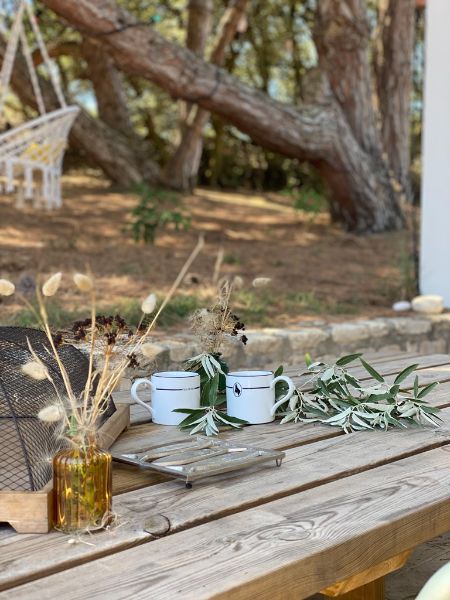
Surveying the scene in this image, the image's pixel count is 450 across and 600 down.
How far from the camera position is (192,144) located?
27.4 ft

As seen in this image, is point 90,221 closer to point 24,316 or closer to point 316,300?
point 316,300

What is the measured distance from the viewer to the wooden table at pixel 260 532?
1086 mm

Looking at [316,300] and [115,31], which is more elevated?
[115,31]

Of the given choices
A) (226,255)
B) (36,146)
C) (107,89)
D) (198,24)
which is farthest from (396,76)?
(36,146)

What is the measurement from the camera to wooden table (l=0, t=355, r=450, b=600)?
1.09 meters

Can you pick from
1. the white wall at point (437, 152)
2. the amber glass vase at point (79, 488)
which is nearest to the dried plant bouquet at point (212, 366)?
the amber glass vase at point (79, 488)

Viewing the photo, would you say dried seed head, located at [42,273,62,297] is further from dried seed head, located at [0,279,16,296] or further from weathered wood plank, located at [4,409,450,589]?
weathered wood plank, located at [4,409,450,589]

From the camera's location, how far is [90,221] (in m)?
6.84

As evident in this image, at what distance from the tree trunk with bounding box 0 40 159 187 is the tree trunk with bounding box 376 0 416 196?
6.88 feet

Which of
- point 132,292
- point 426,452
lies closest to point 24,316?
point 132,292

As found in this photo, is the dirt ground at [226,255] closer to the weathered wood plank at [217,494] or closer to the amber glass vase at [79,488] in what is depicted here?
the weathered wood plank at [217,494]

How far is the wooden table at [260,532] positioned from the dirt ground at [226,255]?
8.79 ft

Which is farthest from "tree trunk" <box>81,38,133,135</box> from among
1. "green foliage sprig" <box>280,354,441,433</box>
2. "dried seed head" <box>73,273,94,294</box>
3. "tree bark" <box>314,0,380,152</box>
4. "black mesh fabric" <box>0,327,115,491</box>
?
"dried seed head" <box>73,273,94,294</box>

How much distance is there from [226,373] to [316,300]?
3.12m
